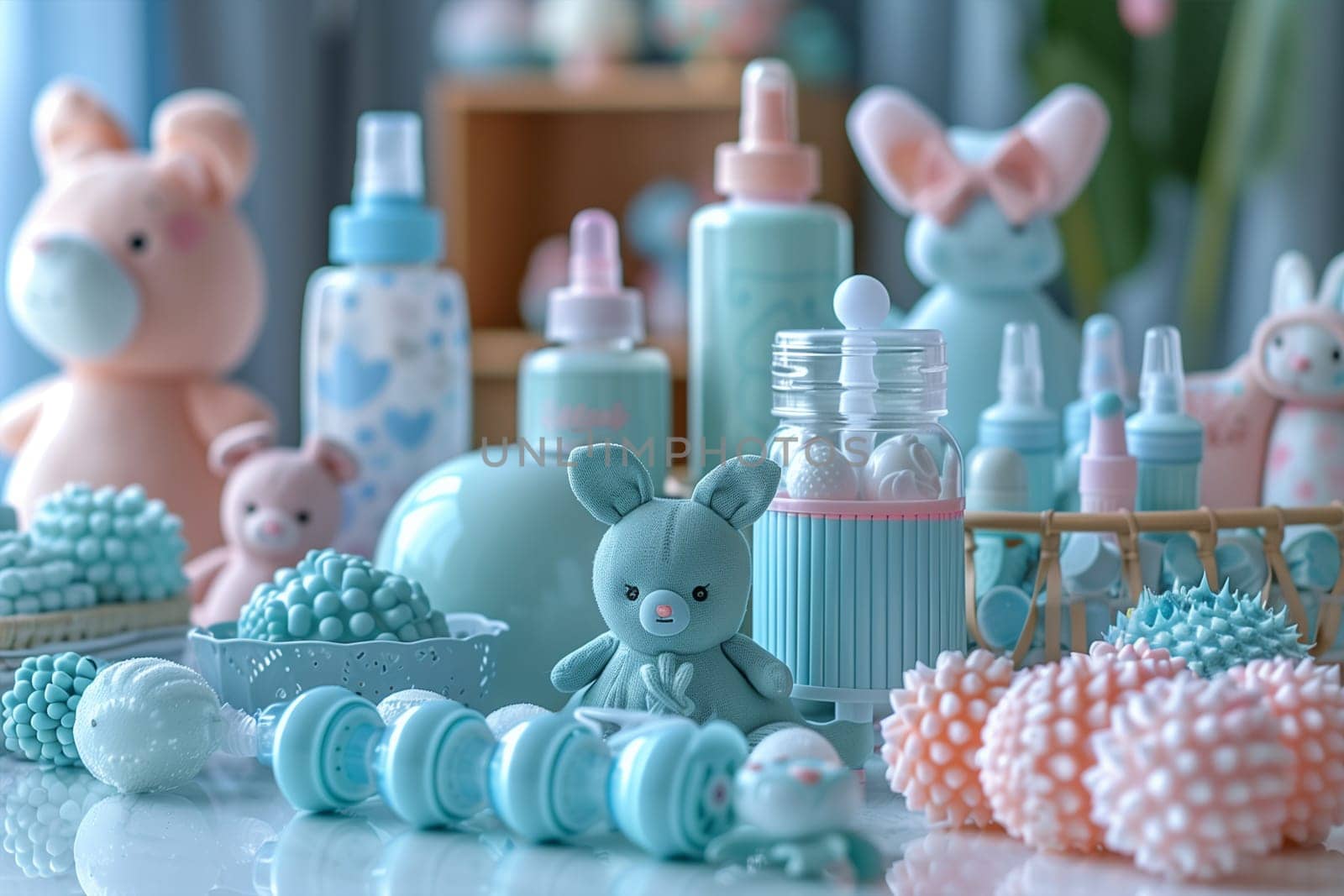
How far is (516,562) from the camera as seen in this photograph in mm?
711

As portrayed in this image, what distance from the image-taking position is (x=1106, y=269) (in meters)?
1.85

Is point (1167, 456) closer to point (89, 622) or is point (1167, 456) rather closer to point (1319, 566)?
point (1319, 566)

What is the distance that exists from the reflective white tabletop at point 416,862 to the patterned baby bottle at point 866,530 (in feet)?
0.20

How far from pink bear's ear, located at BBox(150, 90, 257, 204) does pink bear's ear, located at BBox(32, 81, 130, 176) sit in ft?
0.17

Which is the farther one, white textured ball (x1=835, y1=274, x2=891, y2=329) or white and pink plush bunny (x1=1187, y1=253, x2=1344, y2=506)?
white and pink plush bunny (x1=1187, y1=253, x2=1344, y2=506)

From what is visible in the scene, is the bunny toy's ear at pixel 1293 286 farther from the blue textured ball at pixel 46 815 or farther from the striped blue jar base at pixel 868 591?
the blue textured ball at pixel 46 815

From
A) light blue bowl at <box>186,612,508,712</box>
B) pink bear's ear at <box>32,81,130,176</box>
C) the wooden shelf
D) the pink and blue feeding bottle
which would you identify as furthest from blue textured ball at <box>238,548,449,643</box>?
the wooden shelf

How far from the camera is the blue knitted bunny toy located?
1.89 ft

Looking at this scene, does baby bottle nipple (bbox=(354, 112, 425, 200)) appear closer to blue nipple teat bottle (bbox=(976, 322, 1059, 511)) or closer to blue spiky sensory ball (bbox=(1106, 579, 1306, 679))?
blue nipple teat bottle (bbox=(976, 322, 1059, 511))

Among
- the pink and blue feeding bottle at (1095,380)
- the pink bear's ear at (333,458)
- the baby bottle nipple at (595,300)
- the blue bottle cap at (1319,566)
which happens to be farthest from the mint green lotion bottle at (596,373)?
the blue bottle cap at (1319,566)

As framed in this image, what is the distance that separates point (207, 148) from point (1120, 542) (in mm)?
676

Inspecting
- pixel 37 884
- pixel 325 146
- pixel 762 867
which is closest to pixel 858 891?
pixel 762 867

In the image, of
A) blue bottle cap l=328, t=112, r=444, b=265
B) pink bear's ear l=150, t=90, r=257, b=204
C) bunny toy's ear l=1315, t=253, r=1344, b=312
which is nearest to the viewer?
bunny toy's ear l=1315, t=253, r=1344, b=312

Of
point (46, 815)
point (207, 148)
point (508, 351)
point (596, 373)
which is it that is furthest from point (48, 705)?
point (508, 351)
